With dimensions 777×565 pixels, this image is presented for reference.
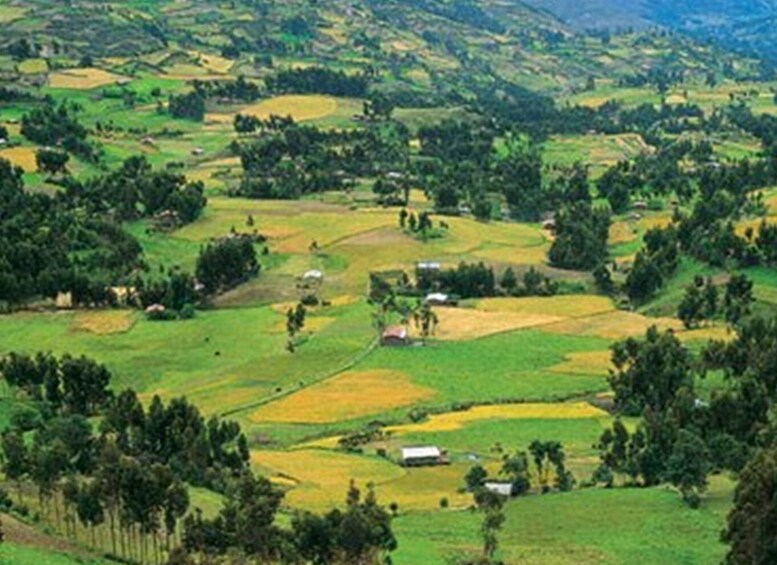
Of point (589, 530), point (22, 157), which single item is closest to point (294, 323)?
point (589, 530)

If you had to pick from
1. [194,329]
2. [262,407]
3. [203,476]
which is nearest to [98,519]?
[203,476]

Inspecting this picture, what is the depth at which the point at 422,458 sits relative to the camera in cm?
9412

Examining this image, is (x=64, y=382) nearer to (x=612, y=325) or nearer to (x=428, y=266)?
(x=612, y=325)

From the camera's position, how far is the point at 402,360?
118m

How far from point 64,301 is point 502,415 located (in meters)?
57.7

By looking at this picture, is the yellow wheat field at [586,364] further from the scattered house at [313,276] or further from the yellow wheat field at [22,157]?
the yellow wheat field at [22,157]

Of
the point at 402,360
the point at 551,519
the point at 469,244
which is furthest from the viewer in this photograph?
the point at 469,244

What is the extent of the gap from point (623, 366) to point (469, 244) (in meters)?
56.7

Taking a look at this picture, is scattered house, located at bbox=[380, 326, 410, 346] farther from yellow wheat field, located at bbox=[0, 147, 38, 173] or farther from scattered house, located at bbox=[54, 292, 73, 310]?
yellow wheat field, located at bbox=[0, 147, 38, 173]

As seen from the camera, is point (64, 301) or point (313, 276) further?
point (313, 276)

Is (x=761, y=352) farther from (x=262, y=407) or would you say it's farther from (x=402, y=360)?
(x=262, y=407)

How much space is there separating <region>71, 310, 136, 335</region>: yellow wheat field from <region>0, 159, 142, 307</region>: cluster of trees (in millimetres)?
4176

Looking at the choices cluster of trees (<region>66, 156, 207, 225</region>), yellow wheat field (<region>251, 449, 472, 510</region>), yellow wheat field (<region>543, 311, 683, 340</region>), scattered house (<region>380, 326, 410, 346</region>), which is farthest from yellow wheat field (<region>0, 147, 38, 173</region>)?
yellow wheat field (<region>251, 449, 472, 510</region>)

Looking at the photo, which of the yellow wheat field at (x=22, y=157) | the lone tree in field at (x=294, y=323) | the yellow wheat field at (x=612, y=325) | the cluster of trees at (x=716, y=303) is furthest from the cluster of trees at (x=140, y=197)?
the cluster of trees at (x=716, y=303)
